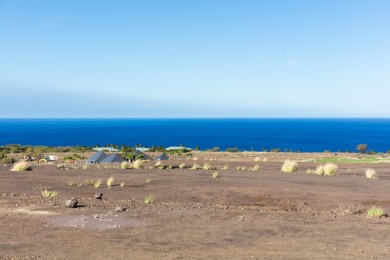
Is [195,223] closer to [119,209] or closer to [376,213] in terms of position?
[119,209]

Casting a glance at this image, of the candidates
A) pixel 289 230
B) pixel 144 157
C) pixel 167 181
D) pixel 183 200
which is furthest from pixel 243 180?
pixel 144 157

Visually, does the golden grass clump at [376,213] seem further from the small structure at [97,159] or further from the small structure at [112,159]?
the small structure at [97,159]

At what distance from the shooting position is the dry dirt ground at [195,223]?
10430 mm

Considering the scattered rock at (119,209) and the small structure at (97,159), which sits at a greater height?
the scattered rock at (119,209)

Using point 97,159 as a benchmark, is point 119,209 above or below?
above

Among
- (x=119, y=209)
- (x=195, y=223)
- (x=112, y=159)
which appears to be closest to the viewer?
(x=195, y=223)

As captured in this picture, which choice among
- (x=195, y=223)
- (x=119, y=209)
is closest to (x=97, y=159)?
(x=119, y=209)

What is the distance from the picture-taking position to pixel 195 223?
13773mm

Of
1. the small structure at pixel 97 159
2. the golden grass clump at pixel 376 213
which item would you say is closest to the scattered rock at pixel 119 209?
the golden grass clump at pixel 376 213

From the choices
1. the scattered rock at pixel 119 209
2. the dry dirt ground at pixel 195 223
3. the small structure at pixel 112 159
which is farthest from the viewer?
the small structure at pixel 112 159

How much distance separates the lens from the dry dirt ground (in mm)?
10430

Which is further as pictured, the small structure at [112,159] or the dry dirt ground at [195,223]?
the small structure at [112,159]

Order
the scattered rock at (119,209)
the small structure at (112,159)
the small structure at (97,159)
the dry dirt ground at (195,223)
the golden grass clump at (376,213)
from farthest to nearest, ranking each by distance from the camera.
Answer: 1. the small structure at (97,159)
2. the small structure at (112,159)
3. the scattered rock at (119,209)
4. the golden grass clump at (376,213)
5. the dry dirt ground at (195,223)

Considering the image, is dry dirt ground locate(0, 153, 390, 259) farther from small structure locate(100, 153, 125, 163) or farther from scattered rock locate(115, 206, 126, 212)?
small structure locate(100, 153, 125, 163)
